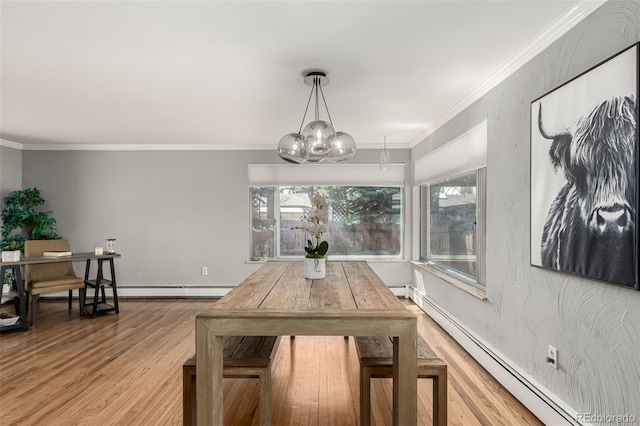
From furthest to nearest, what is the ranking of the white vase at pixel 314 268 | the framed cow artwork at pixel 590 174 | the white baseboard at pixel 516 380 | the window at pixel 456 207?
the window at pixel 456 207 < the white vase at pixel 314 268 < the white baseboard at pixel 516 380 < the framed cow artwork at pixel 590 174

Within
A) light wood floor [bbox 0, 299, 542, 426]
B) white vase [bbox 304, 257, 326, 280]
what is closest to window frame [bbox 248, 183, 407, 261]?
light wood floor [bbox 0, 299, 542, 426]

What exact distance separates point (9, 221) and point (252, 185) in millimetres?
3288

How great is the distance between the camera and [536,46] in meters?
2.25

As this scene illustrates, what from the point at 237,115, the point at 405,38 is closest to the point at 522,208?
the point at 405,38

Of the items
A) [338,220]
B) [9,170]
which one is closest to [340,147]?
[338,220]

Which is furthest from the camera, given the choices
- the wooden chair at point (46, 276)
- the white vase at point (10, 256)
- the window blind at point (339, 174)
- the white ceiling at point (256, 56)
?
the window blind at point (339, 174)

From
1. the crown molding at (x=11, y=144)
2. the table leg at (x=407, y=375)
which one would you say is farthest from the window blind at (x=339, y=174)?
the table leg at (x=407, y=375)

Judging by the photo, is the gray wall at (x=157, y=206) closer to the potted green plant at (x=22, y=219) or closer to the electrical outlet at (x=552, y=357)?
the potted green plant at (x=22, y=219)

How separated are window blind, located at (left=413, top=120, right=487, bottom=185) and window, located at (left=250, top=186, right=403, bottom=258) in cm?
81

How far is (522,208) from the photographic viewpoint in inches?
→ 95.5

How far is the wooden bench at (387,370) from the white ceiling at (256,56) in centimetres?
180

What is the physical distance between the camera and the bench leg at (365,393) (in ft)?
6.35

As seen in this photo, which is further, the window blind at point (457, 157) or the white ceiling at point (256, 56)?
the window blind at point (457, 157)

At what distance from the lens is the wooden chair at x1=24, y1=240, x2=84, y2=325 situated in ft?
13.7
